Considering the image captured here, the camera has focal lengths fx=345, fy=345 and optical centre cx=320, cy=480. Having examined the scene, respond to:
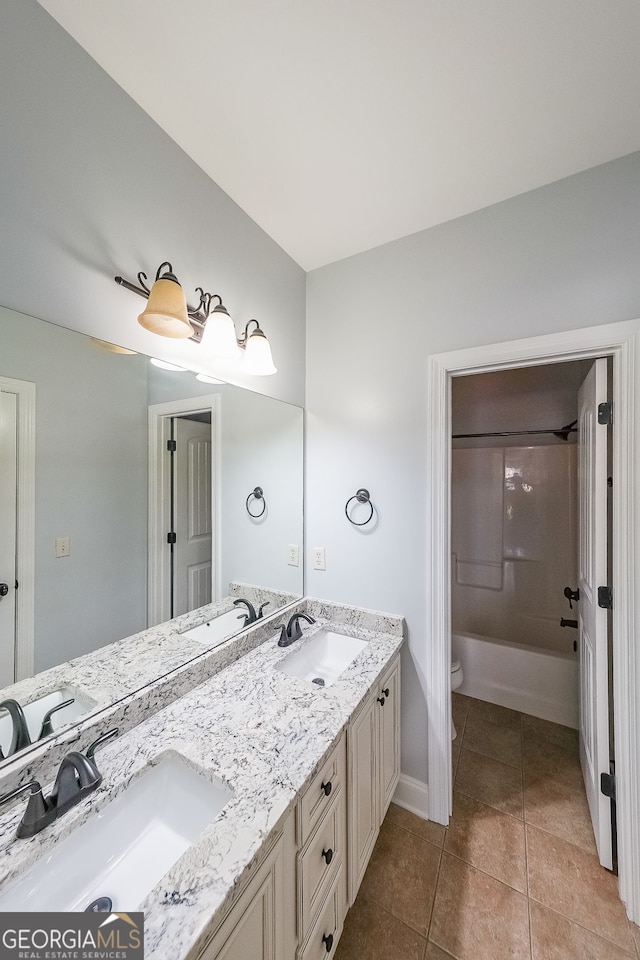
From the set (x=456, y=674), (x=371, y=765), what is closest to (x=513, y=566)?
(x=456, y=674)

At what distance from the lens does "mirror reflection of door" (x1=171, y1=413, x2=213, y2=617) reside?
→ 1.27 meters

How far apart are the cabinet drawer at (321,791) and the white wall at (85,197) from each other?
4.42 feet

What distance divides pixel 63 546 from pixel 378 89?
1634 mm

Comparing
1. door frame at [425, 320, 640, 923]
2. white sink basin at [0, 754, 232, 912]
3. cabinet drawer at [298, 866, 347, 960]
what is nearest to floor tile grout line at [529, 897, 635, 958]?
door frame at [425, 320, 640, 923]

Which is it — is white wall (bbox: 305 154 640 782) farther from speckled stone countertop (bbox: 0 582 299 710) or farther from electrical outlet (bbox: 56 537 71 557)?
electrical outlet (bbox: 56 537 71 557)

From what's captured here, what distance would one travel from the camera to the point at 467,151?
4.08ft

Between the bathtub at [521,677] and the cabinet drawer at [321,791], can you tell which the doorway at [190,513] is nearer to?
the cabinet drawer at [321,791]

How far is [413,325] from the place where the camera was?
163 centimetres

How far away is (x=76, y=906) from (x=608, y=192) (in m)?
2.49

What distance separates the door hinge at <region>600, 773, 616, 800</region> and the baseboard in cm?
69

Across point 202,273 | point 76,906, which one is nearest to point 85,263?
point 202,273

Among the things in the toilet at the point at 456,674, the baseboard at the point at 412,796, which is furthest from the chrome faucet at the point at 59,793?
the toilet at the point at 456,674

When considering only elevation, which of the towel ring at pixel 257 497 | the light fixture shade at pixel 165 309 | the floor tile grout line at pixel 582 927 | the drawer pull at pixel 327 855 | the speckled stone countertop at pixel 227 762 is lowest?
the floor tile grout line at pixel 582 927

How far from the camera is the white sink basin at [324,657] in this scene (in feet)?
4.93
